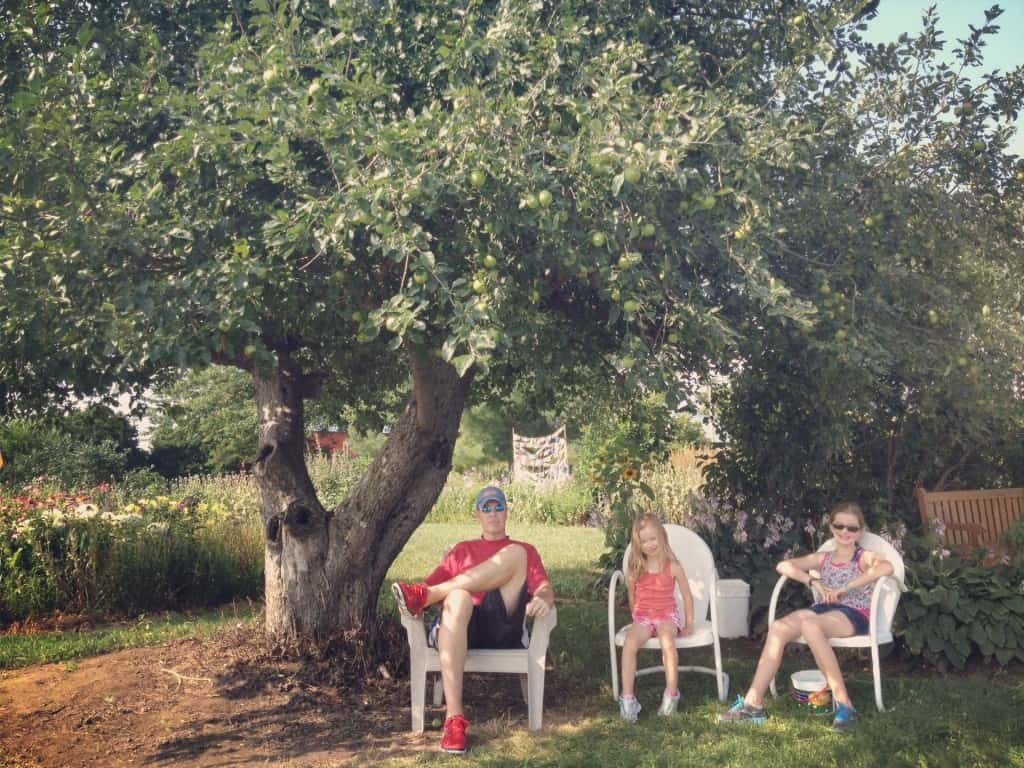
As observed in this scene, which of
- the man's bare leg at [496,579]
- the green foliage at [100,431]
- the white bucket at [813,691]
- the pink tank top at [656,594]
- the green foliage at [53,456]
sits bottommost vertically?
the white bucket at [813,691]

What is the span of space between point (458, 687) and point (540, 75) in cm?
292

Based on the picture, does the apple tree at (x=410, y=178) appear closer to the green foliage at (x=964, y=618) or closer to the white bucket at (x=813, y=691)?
the white bucket at (x=813, y=691)

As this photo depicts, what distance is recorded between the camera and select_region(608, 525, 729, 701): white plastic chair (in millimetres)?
A: 5246

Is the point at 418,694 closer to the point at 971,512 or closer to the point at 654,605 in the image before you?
the point at 654,605

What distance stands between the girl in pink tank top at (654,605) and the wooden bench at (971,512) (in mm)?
2739

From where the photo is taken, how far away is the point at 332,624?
595cm

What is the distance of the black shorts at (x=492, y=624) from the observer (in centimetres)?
499

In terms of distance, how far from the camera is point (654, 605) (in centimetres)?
530

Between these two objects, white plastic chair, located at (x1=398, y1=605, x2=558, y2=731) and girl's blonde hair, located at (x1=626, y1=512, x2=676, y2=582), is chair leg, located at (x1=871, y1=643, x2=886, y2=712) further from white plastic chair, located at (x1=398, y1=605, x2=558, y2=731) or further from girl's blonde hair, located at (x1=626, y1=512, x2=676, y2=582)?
white plastic chair, located at (x1=398, y1=605, x2=558, y2=731)

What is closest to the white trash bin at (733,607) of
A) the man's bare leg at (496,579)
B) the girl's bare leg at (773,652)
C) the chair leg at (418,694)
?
the girl's bare leg at (773,652)

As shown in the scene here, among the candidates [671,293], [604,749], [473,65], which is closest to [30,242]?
[473,65]

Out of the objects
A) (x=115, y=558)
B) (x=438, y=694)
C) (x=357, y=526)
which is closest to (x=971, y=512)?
(x=438, y=694)

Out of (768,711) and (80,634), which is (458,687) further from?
(80,634)

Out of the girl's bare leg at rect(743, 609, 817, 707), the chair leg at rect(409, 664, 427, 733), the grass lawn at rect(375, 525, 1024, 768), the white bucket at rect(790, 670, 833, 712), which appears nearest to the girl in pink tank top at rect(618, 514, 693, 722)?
the grass lawn at rect(375, 525, 1024, 768)
